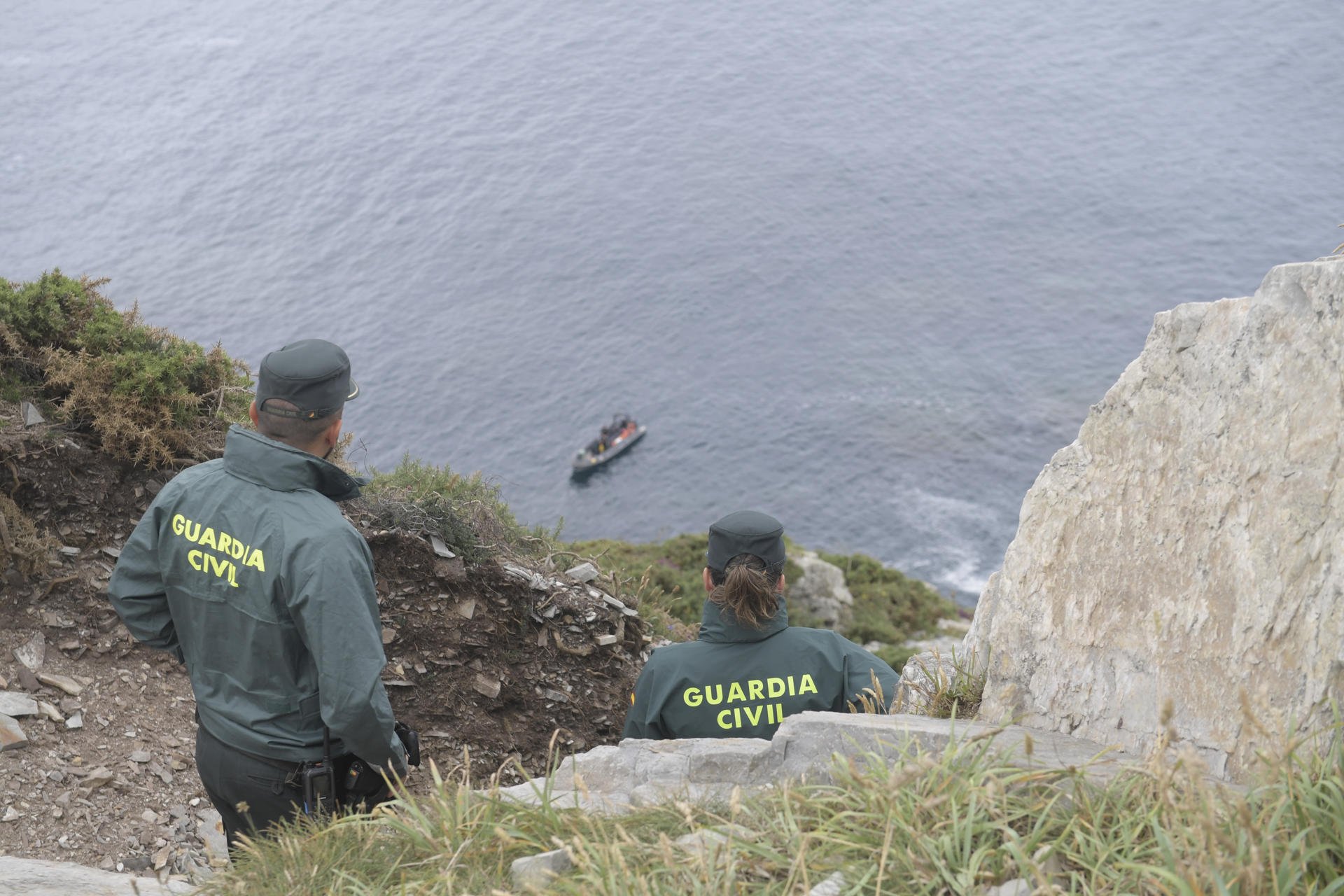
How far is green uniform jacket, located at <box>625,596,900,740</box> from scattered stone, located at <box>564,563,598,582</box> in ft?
12.4

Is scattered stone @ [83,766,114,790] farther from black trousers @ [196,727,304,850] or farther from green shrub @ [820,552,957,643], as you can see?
green shrub @ [820,552,957,643]

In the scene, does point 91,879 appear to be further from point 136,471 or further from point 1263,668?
point 1263,668

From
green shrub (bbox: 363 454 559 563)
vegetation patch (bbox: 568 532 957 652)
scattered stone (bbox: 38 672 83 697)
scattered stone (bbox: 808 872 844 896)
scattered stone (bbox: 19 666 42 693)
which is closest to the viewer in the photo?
scattered stone (bbox: 808 872 844 896)

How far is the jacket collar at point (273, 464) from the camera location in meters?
4.65

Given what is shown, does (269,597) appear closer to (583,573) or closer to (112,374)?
(112,374)

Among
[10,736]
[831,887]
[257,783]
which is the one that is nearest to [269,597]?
[257,783]

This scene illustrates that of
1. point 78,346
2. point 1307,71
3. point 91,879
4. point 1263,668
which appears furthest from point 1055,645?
point 1307,71

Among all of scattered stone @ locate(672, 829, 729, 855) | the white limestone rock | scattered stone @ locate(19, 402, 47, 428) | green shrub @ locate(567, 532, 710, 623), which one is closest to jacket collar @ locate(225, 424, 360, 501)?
scattered stone @ locate(672, 829, 729, 855)

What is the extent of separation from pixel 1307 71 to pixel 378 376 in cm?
8988

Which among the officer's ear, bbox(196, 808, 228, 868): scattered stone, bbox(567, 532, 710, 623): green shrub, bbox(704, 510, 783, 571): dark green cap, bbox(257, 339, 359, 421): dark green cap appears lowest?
bbox(567, 532, 710, 623): green shrub

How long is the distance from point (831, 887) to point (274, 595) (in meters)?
2.79

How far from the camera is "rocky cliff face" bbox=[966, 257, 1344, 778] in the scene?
4.14 metres

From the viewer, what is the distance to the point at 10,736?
651 centimetres

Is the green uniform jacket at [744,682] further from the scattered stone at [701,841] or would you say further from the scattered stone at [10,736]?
the scattered stone at [10,736]
